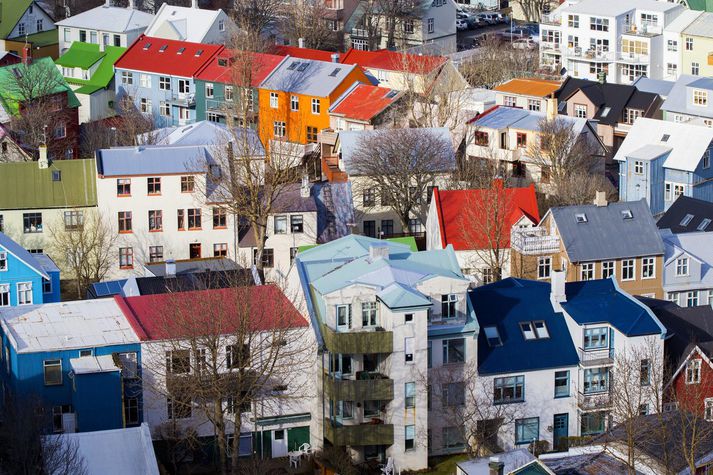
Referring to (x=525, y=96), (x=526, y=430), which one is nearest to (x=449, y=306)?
(x=526, y=430)

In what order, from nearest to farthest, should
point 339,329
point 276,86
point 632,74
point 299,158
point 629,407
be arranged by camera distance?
point 629,407, point 339,329, point 299,158, point 276,86, point 632,74

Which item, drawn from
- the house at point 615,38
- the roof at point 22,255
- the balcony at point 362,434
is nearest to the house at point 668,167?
the house at point 615,38

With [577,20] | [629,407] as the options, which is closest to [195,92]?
[577,20]

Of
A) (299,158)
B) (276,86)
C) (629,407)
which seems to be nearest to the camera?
(629,407)

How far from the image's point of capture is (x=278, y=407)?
63.5m

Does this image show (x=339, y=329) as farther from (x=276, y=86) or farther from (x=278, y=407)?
(x=276, y=86)

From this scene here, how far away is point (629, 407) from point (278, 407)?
13699 mm

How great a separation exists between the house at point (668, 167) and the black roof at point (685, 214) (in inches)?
376

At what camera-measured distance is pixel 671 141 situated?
93625 mm

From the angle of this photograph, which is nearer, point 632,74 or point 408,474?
point 408,474

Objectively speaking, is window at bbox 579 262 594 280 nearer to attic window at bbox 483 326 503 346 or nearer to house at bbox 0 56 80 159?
attic window at bbox 483 326 503 346

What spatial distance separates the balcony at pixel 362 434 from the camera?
62.3m

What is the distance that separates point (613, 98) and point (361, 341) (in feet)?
158

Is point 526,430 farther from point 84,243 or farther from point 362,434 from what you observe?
point 84,243
